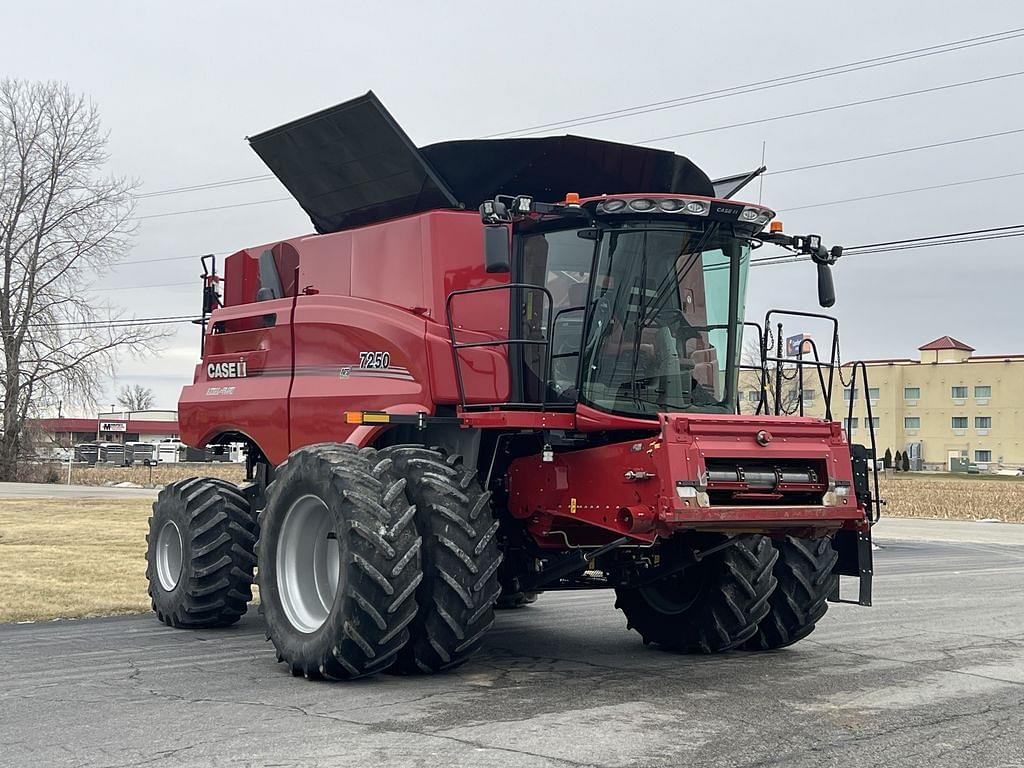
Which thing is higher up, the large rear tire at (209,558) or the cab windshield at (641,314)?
the cab windshield at (641,314)

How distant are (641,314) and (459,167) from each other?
216 cm

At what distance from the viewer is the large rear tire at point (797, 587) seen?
→ 31.1 ft

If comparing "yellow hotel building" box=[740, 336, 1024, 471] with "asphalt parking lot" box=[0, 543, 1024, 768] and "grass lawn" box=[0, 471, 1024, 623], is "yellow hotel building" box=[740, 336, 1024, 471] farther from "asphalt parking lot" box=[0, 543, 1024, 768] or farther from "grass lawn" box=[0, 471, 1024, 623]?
"asphalt parking lot" box=[0, 543, 1024, 768]

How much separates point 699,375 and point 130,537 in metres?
14.6

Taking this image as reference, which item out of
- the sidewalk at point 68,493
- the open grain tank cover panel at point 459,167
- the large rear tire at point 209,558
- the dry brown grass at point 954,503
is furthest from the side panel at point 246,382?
the dry brown grass at point 954,503

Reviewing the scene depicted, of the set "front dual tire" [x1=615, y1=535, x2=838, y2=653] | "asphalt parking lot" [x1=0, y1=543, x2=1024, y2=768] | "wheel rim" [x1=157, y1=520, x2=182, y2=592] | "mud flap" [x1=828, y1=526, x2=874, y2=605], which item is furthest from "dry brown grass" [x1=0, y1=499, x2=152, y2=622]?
"mud flap" [x1=828, y1=526, x2=874, y2=605]

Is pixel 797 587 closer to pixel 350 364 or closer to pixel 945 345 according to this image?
pixel 350 364

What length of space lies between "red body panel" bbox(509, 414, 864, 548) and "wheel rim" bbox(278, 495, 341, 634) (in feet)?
4.81

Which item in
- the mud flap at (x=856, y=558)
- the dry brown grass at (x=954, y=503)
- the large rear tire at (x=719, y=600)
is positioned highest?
the mud flap at (x=856, y=558)

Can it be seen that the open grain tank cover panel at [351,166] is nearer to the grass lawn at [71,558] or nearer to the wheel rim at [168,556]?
the wheel rim at [168,556]

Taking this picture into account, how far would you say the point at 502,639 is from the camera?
10.3m

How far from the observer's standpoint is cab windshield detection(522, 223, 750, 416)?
8.43 meters

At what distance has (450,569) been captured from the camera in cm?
773

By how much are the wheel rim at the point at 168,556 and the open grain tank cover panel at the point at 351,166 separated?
311 centimetres
